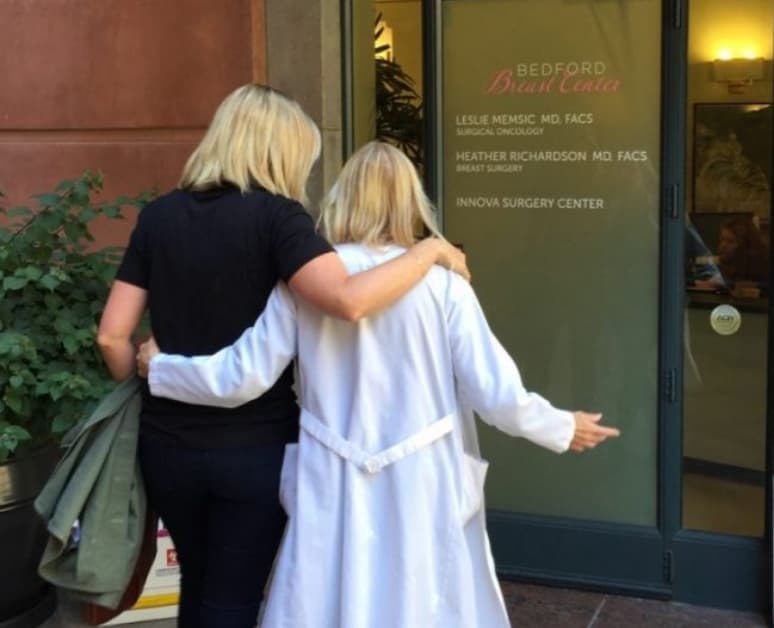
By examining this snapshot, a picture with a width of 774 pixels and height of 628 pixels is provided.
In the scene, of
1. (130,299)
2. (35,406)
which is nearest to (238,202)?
(130,299)

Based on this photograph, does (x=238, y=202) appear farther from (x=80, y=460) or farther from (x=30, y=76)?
(x=30, y=76)

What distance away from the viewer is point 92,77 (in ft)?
16.4

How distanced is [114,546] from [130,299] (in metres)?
0.60

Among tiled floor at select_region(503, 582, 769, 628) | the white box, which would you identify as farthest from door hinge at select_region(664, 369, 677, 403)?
the white box

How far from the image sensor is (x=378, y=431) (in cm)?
264

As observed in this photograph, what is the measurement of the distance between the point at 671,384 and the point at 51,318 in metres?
2.43

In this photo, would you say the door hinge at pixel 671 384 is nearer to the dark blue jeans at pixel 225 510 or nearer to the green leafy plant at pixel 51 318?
the green leafy plant at pixel 51 318

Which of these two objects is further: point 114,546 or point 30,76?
point 30,76

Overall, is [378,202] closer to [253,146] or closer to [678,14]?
[253,146]

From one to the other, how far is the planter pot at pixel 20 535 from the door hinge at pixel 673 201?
256cm

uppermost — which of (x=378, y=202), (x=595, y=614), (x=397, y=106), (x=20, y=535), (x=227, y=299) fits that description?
(x=397, y=106)

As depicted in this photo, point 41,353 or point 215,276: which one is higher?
point 215,276

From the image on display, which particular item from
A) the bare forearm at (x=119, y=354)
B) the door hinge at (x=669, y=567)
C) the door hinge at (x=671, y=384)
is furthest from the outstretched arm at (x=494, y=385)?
the door hinge at (x=669, y=567)

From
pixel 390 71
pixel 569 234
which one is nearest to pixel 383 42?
pixel 390 71
